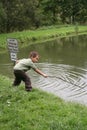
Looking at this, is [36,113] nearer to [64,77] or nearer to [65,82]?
[65,82]

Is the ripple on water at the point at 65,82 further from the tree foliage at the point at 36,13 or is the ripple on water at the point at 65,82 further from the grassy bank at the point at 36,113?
the tree foliage at the point at 36,13

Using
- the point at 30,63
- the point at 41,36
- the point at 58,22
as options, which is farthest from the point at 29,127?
the point at 58,22

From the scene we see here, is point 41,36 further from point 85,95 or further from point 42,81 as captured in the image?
point 85,95

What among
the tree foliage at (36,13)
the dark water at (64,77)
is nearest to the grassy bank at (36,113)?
the dark water at (64,77)

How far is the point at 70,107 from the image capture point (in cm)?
955

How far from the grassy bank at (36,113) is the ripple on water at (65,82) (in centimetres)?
226

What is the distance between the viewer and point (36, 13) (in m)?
48.7

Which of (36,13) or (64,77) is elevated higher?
(64,77)

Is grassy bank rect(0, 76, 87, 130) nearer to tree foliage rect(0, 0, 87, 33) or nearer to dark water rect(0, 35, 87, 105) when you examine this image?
dark water rect(0, 35, 87, 105)

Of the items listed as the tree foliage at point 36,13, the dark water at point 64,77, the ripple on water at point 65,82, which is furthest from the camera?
the tree foliage at point 36,13

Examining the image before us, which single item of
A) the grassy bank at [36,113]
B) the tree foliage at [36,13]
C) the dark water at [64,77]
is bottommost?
the tree foliage at [36,13]

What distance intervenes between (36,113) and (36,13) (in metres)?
40.6

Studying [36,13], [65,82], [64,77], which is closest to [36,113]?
[65,82]

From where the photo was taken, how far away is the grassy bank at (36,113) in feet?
25.9
